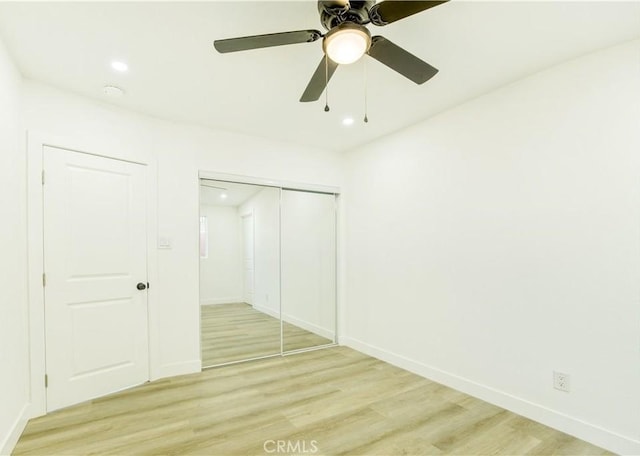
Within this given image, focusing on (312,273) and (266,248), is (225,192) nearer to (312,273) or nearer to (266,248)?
(266,248)

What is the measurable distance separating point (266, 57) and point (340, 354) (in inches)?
130

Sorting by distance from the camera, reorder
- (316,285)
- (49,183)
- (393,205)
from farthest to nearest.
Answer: (316,285) → (393,205) → (49,183)

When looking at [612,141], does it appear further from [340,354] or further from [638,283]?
[340,354]

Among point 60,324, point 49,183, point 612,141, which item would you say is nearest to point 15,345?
point 60,324

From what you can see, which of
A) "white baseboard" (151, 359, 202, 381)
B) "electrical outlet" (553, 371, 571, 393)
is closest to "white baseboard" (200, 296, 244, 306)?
"white baseboard" (151, 359, 202, 381)

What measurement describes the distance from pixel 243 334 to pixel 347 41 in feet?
12.1

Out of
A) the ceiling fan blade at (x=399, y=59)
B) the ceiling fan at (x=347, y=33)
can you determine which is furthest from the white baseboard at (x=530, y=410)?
the ceiling fan at (x=347, y=33)

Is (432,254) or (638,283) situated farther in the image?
(432,254)

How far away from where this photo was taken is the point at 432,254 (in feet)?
10.6

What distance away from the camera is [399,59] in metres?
1.83

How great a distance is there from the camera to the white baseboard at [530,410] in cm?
206

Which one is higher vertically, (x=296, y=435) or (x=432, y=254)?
(x=432, y=254)

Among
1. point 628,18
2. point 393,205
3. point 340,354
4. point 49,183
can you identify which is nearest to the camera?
point 628,18

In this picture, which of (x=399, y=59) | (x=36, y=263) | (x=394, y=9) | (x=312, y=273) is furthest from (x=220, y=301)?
(x=394, y=9)
